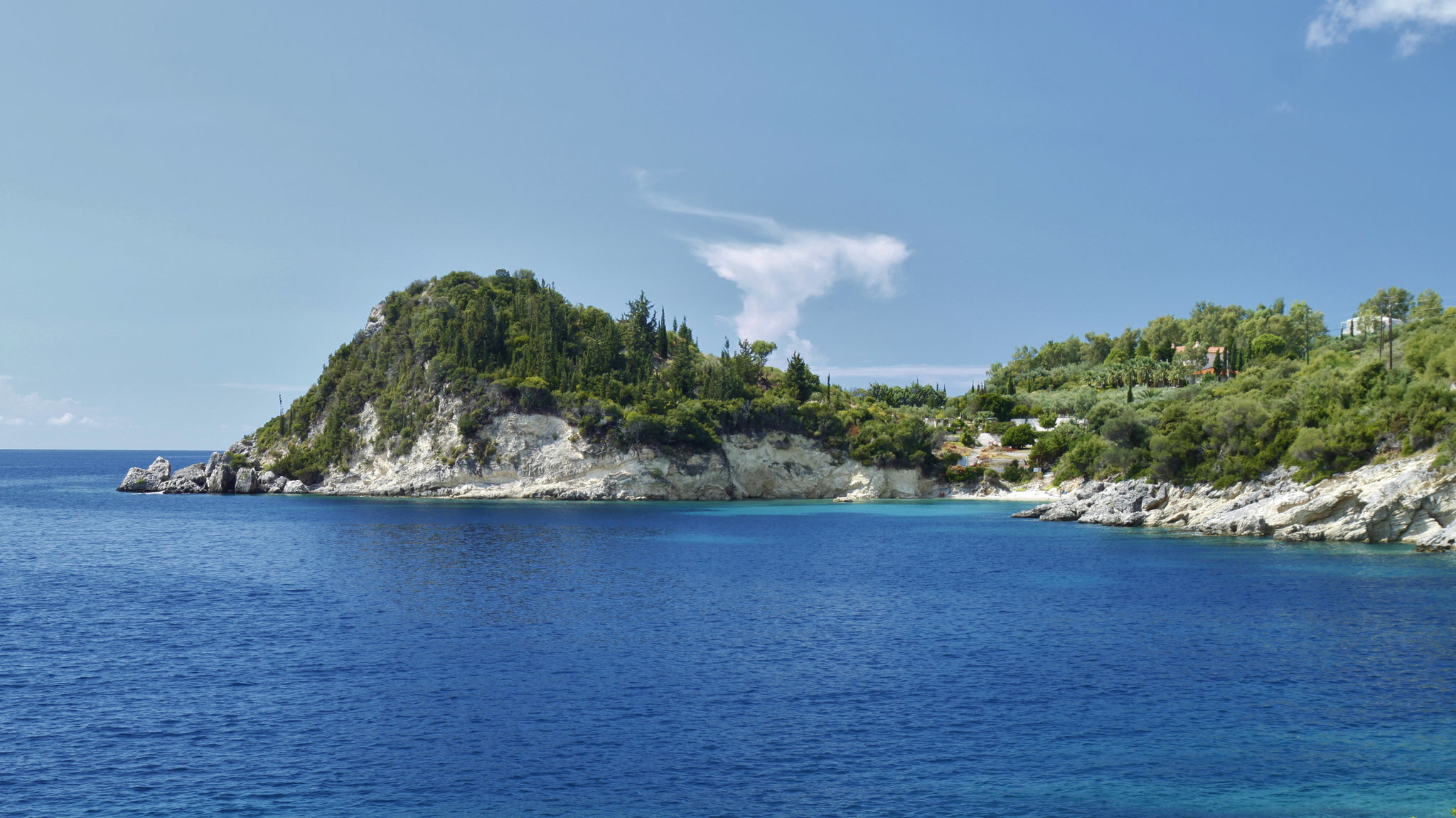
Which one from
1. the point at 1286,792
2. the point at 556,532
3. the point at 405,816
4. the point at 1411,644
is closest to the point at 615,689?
the point at 405,816

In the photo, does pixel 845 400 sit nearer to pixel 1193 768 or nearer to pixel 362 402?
pixel 362 402

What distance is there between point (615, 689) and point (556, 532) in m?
45.6

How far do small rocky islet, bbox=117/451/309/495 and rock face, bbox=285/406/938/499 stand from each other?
5.99 metres

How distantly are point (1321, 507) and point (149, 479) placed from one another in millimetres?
132499

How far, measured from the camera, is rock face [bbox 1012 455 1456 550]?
55.5 metres

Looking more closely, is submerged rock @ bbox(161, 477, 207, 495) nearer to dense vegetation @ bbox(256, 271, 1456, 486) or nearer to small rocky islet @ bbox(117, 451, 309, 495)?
small rocky islet @ bbox(117, 451, 309, 495)

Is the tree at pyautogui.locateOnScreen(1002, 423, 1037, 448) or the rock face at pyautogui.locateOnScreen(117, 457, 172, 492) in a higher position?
the tree at pyautogui.locateOnScreen(1002, 423, 1037, 448)

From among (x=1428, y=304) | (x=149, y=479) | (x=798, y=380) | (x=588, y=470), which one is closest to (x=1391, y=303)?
(x=1428, y=304)

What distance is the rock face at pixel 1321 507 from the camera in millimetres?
55500

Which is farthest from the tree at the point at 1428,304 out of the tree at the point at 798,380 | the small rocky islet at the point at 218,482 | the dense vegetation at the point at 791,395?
the small rocky islet at the point at 218,482

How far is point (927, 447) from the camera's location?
117m

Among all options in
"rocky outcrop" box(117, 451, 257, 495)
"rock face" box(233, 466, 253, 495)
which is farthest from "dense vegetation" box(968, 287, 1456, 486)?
"rocky outcrop" box(117, 451, 257, 495)

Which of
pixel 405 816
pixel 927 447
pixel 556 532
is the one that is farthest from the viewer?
pixel 927 447

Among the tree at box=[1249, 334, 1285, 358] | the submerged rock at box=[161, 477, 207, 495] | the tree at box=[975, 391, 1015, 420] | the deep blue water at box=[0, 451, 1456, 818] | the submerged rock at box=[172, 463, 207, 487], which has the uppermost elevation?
the tree at box=[1249, 334, 1285, 358]
